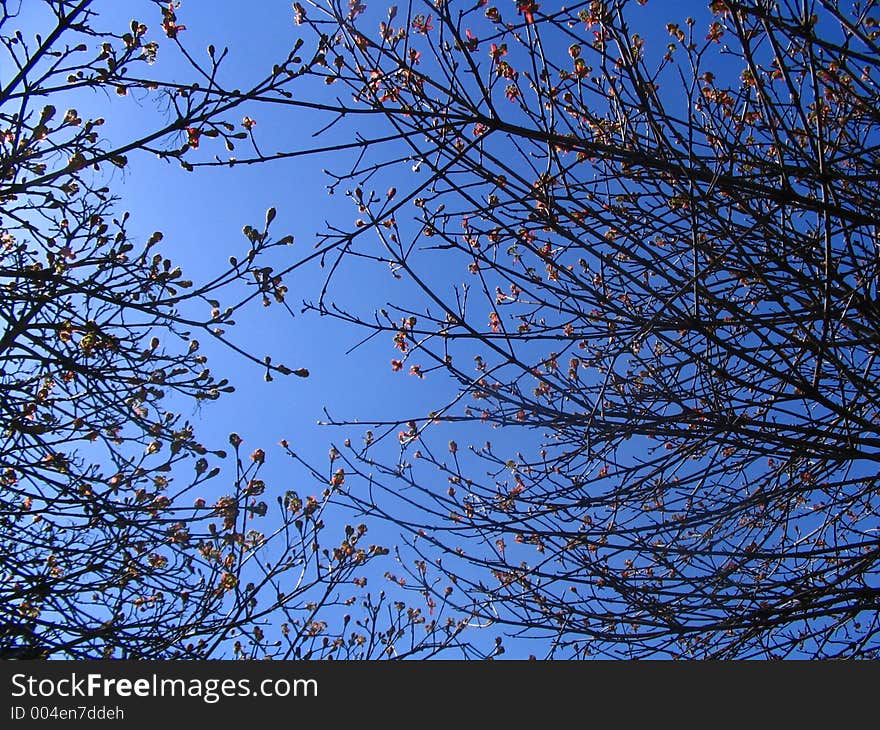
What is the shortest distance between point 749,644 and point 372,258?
3.16 meters

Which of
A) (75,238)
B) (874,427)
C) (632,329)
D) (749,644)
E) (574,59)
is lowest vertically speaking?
(749,644)

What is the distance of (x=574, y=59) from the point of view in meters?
2.90

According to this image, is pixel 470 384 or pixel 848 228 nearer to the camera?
pixel 848 228

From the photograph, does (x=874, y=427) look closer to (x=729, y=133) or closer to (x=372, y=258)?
(x=729, y=133)

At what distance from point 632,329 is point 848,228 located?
1106 mm

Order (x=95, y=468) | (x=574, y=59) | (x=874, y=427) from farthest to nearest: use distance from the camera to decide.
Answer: (x=95, y=468) → (x=874, y=427) → (x=574, y=59)

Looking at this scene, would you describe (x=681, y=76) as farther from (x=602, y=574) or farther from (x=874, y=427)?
(x=602, y=574)

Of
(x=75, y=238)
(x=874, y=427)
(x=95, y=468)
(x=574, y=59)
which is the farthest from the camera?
(x=95, y=468)

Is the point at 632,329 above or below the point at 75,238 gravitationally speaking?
below

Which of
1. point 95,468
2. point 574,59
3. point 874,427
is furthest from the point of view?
point 95,468

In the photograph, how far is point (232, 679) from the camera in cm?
306

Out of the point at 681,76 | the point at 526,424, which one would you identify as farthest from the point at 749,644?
the point at 681,76

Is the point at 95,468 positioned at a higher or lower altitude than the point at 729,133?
lower

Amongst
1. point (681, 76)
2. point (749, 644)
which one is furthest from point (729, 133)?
point (749, 644)
